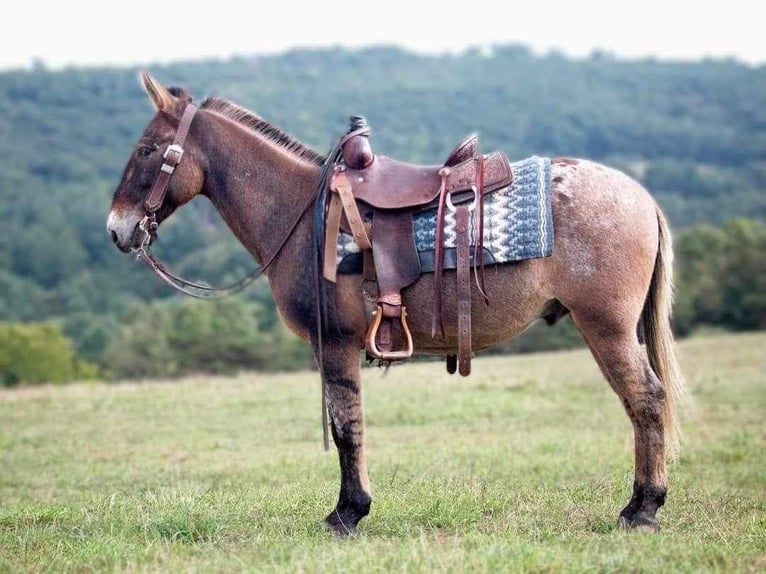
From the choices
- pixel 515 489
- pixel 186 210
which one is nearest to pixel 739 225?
pixel 515 489

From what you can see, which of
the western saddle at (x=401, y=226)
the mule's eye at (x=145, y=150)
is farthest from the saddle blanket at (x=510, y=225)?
the mule's eye at (x=145, y=150)

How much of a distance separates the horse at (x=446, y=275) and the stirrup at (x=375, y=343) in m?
0.16

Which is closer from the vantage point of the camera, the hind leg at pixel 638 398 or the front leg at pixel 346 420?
the hind leg at pixel 638 398

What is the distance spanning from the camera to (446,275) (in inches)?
287

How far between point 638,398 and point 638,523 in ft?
2.96

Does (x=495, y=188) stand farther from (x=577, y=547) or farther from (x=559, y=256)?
(x=577, y=547)

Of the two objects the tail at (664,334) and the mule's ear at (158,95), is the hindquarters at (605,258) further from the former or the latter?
the mule's ear at (158,95)

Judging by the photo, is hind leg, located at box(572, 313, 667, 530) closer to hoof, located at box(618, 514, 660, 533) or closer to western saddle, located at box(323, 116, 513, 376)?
hoof, located at box(618, 514, 660, 533)

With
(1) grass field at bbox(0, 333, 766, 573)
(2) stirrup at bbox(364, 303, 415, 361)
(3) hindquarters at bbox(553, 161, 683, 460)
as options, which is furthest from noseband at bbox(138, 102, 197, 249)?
(3) hindquarters at bbox(553, 161, 683, 460)

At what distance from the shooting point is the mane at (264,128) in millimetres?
8031

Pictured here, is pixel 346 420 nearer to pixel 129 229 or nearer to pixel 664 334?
→ pixel 129 229

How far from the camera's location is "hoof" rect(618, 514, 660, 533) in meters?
7.02

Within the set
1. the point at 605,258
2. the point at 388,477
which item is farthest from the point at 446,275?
the point at 388,477

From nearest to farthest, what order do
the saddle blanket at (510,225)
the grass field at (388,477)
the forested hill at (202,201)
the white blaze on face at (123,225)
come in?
the grass field at (388,477), the saddle blanket at (510,225), the white blaze on face at (123,225), the forested hill at (202,201)
